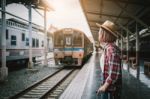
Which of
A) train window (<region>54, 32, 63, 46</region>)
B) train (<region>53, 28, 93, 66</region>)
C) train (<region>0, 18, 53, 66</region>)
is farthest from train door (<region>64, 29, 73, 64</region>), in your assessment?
train (<region>0, 18, 53, 66</region>)

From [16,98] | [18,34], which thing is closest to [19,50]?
[18,34]

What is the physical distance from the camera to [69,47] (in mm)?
19562

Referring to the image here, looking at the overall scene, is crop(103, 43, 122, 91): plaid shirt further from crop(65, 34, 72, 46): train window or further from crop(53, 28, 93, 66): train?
crop(65, 34, 72, 46): train window

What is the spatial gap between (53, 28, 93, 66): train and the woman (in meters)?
15.9

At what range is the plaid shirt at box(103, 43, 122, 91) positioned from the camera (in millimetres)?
3039

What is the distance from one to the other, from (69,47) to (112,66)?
16.5 metres

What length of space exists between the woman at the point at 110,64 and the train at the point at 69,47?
52.3ft

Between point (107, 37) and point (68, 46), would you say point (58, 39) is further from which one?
point (107, 37)

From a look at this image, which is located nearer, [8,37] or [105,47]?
[105,47]

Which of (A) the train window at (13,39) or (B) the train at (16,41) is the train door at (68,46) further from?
(A) the train window at (13,39)

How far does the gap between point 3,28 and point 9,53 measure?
16.7 feet

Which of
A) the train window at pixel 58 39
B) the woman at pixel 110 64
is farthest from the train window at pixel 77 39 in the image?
the woman at pixel 110 64

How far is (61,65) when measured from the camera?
21.4 metres

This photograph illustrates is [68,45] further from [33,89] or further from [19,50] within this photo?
[33,89]
